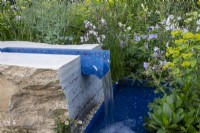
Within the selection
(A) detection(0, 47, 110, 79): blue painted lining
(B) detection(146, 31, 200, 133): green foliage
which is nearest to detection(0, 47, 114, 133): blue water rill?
(A) detection(0, 47, 110, 79): blue painted lining

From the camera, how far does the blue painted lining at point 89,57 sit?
2248 mm

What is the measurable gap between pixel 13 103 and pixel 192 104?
1263mm

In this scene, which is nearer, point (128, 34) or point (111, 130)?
point (111, 130)

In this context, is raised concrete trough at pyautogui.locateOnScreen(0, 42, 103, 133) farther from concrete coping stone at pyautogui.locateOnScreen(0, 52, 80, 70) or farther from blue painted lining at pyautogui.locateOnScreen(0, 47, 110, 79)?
blue painted lining at pyautogui.locateOnScreen(0, 47, 110, 79)

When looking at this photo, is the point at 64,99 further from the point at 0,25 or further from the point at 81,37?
the point at 0,25

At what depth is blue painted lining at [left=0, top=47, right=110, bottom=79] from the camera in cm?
225

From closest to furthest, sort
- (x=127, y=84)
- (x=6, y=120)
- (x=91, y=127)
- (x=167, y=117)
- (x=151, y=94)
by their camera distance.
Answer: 1. (x=167, y=117)
2. (x=6, y=120)
3. (x=91, y=127)
4. (x=151, y=94)
5. (x=127, y=84)

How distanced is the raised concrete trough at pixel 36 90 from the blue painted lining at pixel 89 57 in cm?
13

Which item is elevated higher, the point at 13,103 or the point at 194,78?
the point at 194,78

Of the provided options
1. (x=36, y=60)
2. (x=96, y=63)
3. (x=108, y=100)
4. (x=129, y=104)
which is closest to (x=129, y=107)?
(x=129, y=104)

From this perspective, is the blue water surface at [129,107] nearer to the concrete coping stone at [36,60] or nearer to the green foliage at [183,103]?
the green foliage at [183,103]

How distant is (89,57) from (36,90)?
574 mm

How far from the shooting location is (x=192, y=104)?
196cm

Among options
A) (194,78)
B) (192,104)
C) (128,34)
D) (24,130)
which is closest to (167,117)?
(192,104)
